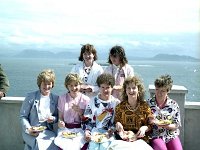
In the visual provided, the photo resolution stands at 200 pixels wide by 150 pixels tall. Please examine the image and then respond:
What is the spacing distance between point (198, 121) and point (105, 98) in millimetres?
1419

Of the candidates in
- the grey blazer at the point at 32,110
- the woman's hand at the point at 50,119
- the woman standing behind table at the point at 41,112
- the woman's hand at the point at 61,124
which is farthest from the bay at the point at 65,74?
the woman's hand at the point at 61,124

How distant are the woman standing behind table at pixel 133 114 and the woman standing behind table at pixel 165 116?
133mm

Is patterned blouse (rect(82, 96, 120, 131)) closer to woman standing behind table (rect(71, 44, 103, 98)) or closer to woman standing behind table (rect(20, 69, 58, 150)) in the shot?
woman standing behind table (rect(20, 69, 58, 150))

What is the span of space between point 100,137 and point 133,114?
0.49m

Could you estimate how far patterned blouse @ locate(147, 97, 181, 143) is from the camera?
511 centimetres

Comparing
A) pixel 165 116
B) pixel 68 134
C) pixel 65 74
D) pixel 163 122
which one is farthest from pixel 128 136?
pixel 65 74

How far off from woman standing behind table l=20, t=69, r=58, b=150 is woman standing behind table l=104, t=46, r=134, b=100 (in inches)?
34.7

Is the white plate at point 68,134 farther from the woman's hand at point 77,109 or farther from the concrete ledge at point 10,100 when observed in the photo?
the concrete ledge at point 10,100

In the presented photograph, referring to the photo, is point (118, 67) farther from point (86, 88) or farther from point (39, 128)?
point (39, 128)

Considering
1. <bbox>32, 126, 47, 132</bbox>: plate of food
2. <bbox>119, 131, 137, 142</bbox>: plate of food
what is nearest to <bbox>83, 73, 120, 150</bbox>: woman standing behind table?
<bbox>119, 131, 137, 142</bbox>: plate of food

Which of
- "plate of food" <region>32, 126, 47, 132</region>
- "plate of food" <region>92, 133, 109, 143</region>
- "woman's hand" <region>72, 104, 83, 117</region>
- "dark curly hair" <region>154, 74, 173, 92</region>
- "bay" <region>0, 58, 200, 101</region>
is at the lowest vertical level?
"bay" <region>0, 58, 200, 101</region>

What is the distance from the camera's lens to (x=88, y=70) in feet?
19.4

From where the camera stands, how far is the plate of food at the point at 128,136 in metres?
4.87

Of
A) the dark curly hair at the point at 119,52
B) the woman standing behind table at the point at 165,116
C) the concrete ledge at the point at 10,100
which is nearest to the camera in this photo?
the woman standing behind table at the point at 165,116
